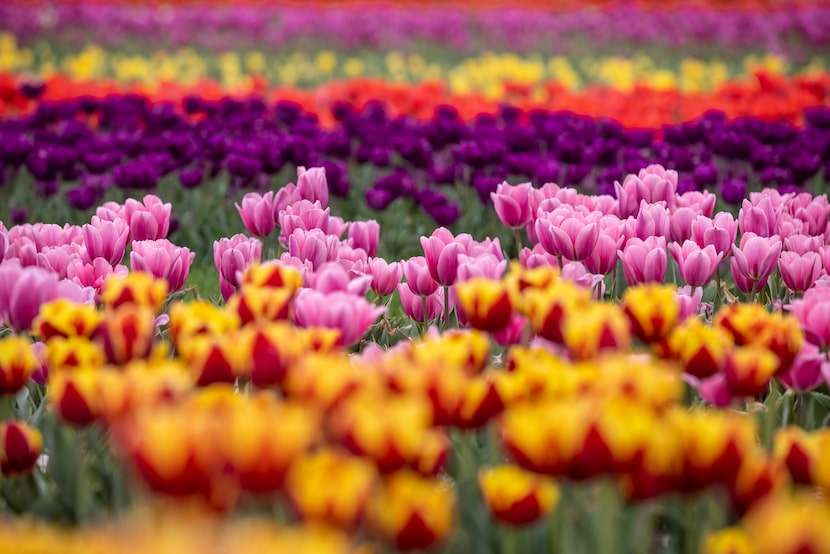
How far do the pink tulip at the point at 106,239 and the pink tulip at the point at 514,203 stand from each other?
118 centimetres

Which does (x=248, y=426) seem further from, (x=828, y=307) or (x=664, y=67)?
(x=664, y=67)

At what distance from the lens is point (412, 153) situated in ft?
17.8

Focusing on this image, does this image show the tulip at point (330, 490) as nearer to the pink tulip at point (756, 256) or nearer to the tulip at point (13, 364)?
the tulip at point (13, 364)

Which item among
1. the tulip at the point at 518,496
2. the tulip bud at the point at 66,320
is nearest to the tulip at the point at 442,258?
the tulip bud at the point at 66,320

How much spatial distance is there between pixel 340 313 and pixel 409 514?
0.66 m

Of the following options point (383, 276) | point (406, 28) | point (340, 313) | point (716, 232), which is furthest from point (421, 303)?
A: point (406, 28)

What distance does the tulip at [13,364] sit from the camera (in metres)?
1.84

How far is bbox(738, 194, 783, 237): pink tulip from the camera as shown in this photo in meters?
3.24

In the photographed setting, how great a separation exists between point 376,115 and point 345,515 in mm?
5354

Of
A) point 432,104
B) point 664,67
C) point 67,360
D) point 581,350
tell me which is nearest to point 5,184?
point 432,104

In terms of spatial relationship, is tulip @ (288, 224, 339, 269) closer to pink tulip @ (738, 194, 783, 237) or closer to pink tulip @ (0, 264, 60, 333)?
pink tulip @ (0, 264, 60, 333)

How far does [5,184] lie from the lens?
17.9 feet

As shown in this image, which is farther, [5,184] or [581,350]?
[5,184]

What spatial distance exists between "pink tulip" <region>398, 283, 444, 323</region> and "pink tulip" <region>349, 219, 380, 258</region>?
0.45m
